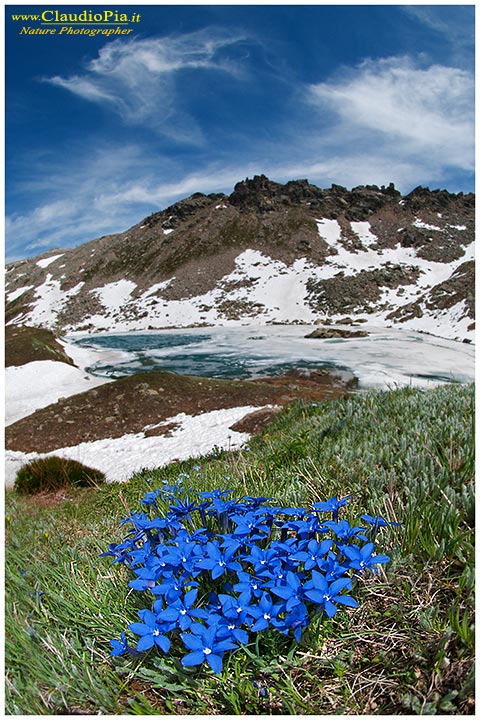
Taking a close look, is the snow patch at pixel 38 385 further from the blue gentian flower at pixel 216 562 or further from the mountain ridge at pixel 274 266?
the mountain ridge at pixel 274 266

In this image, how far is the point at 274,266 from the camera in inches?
3590

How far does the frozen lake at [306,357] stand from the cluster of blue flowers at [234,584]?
18.6 metres

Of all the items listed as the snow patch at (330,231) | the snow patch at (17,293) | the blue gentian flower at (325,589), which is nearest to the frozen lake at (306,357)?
the blue gentian flower at (325,589)

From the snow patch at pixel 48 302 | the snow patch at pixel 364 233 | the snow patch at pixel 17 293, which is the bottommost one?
the snow patch at pixel 48 302

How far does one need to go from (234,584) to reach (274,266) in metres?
92.4

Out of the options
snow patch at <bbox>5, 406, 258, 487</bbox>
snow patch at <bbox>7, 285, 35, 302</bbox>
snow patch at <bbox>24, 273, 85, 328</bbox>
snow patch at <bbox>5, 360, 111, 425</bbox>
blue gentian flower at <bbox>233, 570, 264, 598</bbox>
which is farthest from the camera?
snow patch at <bbox>7, 285, 35, 302</bbox>

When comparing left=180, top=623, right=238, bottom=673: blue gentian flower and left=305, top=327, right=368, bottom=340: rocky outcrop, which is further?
left=305, top=327, right=368, bottom=340: rocky outcrop

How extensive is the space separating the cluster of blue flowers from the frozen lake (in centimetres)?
1860

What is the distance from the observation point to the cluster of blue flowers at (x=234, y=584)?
1.43 metres

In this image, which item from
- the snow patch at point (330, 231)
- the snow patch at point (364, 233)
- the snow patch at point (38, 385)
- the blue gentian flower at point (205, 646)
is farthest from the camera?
the snow patch at point (364, 233)

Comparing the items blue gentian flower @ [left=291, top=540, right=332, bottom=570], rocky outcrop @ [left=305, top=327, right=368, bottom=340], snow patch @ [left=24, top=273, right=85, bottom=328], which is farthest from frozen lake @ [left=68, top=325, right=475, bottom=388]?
snow patch @ [left=24, top=273, right=85, bottom=328]

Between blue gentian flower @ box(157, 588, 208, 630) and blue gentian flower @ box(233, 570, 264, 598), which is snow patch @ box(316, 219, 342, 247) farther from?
blue gentian flower @ box(157, 588, 208, 630)

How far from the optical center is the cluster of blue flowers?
143cm

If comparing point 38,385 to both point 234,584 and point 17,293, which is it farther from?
point 17,293
